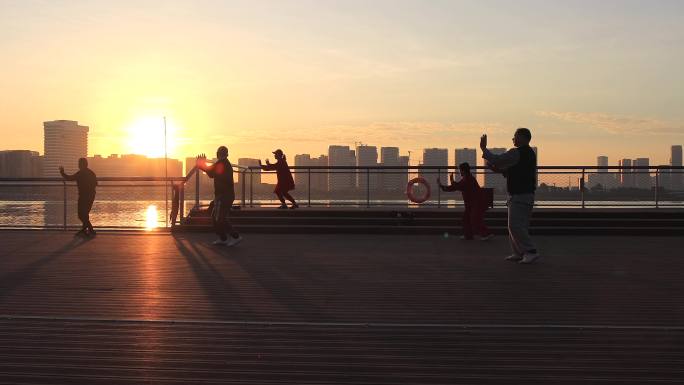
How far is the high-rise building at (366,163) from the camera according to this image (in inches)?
728

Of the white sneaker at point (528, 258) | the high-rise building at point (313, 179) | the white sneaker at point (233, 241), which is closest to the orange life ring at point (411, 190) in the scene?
the high-rise building at point (313, 179)

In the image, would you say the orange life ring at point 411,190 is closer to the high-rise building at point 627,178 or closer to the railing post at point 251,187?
the railing post at point 251,187

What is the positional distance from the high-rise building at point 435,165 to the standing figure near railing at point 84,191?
805 cm

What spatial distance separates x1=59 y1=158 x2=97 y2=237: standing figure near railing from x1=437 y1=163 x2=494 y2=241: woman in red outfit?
22.8 feet

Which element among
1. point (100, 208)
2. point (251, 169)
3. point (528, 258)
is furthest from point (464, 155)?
point (528, 258)

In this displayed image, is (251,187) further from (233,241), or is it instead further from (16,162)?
(16,162)

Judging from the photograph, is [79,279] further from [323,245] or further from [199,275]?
[323,245]

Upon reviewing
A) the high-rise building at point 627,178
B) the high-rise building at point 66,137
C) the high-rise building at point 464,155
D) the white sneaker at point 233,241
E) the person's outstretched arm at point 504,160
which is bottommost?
the white sneaker at point 233,241

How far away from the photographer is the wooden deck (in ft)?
13.7

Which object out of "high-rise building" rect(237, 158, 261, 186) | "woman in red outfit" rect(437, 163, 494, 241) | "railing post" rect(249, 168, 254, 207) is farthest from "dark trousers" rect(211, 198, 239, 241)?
"railing post" rect(249, 168, 254, 207)

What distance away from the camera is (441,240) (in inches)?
554

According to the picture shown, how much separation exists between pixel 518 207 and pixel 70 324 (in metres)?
5.98

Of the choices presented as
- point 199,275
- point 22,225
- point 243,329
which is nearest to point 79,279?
point 199,275

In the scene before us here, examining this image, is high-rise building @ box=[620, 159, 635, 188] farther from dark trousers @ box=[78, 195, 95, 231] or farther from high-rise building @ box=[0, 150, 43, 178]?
high-rise building @ box=[0, 150, 43, 178]
